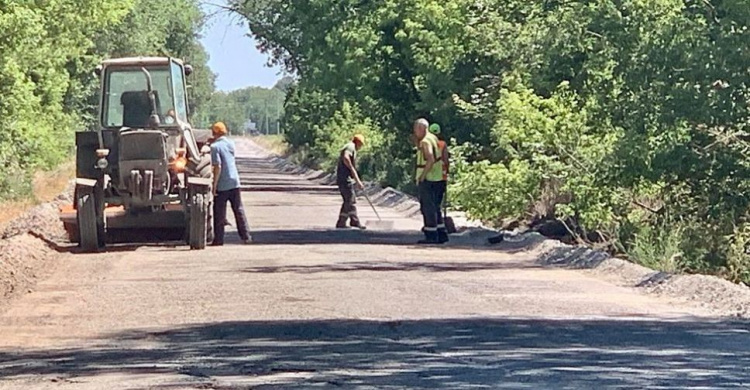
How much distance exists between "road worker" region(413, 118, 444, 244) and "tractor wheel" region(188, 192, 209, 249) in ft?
11.4

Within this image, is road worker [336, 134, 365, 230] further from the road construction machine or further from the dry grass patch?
the dry grass patch

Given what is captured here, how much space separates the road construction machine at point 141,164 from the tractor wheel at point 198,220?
15 mm

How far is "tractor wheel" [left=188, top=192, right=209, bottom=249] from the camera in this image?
23.8 metres

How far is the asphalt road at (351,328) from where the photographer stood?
11453 mm

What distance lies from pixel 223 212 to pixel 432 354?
12906mm

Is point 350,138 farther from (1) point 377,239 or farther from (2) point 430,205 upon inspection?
(2) point 430,205

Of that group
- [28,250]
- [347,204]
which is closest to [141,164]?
[28,250]

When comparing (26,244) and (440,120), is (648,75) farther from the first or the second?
(440,120)

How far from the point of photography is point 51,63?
4219cm

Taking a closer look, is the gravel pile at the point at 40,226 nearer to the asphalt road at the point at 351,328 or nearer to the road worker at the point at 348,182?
the asphalt road at the point at 351,328

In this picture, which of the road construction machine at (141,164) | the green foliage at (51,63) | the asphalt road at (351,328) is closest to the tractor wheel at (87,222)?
the road construction machine at (141,164)

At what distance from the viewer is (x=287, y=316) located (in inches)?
603

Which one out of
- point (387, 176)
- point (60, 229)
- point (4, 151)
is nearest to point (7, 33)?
point (60, 229)

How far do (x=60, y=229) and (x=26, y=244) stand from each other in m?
4.94
